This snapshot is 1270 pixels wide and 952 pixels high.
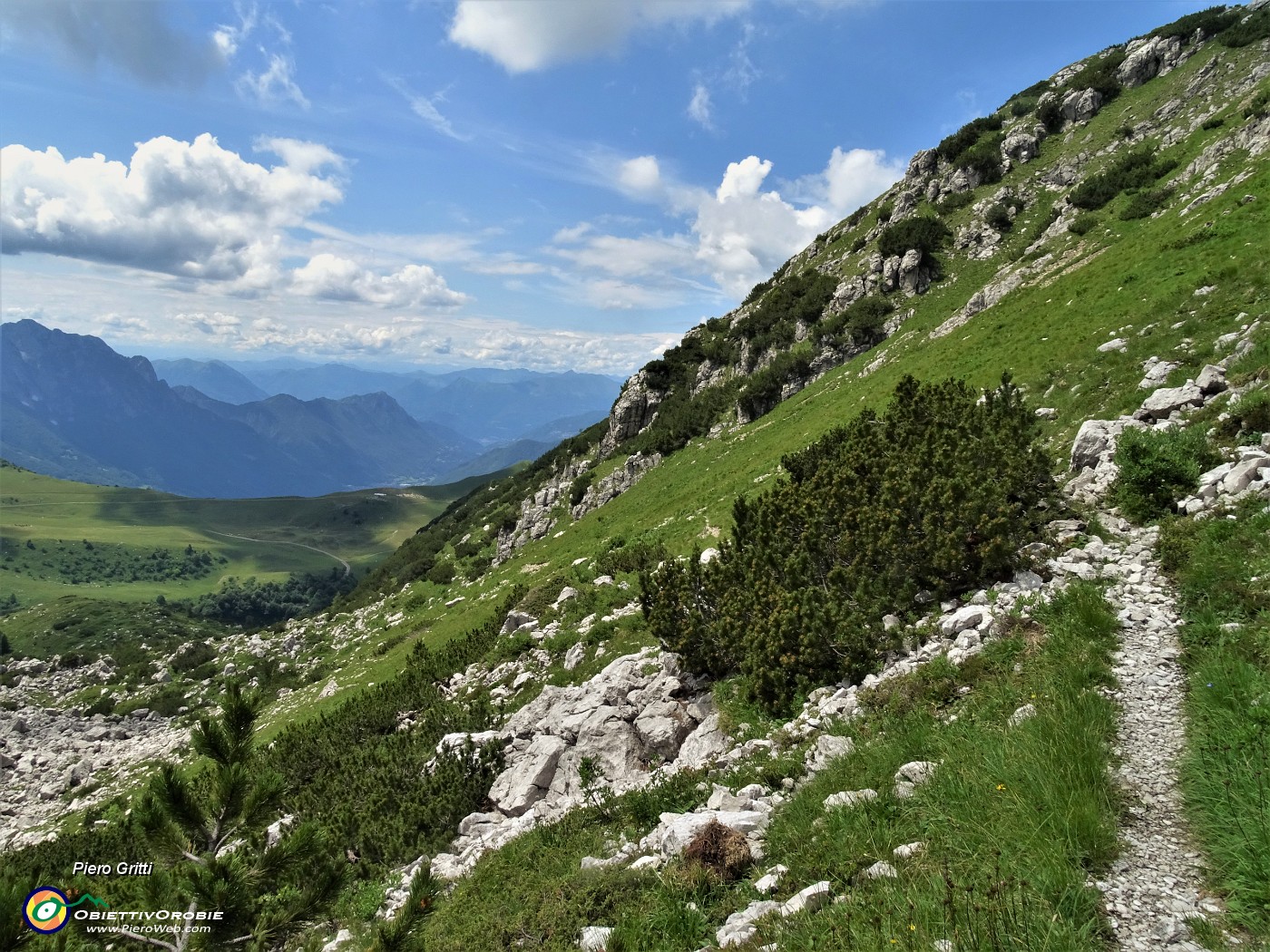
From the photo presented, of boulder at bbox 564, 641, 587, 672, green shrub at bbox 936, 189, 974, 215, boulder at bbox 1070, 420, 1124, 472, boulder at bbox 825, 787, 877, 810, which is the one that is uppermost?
green shrub at bbox 936, 189, 974, 215

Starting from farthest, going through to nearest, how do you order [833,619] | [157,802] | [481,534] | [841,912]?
1. [481,534]
2. [833,619]
3. [157,802]
4. [841,912]

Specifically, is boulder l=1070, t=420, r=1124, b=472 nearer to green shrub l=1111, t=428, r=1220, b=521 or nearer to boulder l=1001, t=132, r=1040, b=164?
green shrub l=1111, t=428, r=1220, b=521

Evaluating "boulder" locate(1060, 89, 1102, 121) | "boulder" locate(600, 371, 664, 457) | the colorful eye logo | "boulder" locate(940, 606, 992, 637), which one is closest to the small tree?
the colorful eye logo

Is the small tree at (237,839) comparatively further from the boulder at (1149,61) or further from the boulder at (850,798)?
the boulder at (1149,61)

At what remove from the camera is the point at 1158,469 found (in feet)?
38.4

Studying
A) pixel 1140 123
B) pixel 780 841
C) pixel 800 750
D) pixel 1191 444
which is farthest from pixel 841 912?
pixel 1140 123

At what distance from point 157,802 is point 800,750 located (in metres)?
8.47

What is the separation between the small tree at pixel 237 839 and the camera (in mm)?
6379

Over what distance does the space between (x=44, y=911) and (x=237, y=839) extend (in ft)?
5.35

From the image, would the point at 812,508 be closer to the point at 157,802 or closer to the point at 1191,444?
the point at 1191,444

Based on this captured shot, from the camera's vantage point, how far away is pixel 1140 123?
49375 millimetres

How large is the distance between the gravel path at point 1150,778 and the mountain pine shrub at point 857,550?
7.73 feet

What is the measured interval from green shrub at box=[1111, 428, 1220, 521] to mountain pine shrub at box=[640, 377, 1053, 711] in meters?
1.38

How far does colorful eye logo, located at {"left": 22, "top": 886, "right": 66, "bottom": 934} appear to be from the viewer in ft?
18.7
